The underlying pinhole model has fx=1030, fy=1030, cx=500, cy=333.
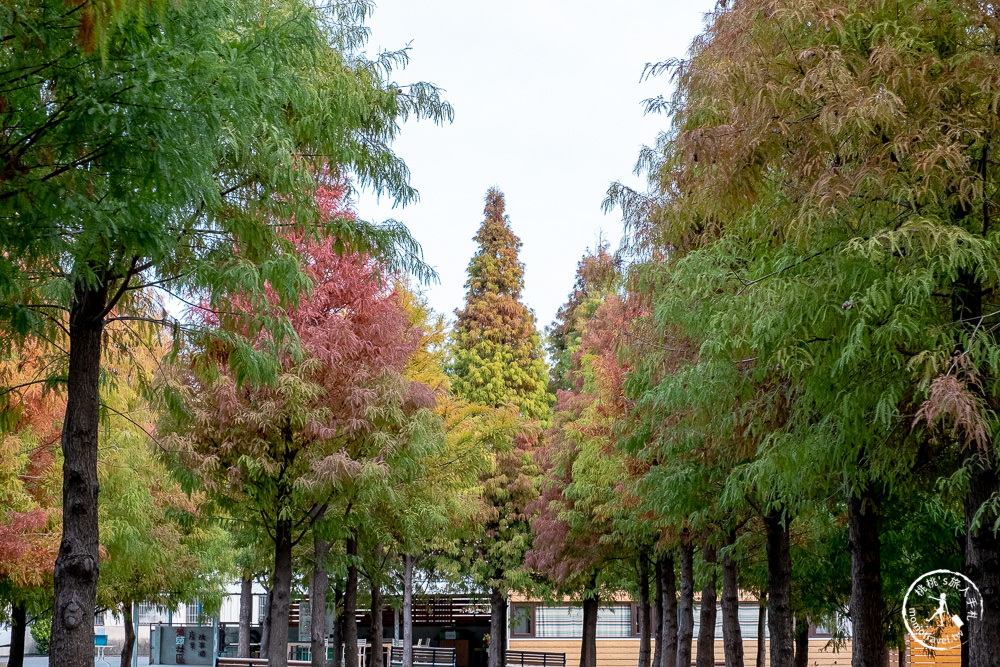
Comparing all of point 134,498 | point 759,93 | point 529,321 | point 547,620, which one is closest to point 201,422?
point 134,498

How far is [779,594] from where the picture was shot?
15688 mm

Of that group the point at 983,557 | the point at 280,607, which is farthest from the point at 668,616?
the point at 983,557

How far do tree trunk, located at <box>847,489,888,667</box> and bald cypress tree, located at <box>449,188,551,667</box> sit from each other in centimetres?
2069

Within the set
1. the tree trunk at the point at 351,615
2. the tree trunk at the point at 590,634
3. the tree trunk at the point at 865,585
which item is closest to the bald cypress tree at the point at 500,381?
the tree trunk at the point at 590,634

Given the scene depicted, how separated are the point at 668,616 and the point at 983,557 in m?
16.0

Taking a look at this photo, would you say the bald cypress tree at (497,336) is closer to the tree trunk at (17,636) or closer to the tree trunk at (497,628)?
the tree trunk at (497,628)

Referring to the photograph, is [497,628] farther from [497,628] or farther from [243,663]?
[243,663]

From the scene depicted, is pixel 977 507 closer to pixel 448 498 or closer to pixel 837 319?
pixel 837 319

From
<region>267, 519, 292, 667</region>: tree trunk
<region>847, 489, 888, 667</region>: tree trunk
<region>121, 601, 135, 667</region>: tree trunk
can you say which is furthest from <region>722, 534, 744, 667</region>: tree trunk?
<region>121, 601, 135, 667</region>: tree trunk

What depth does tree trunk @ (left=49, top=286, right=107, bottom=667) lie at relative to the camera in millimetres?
8844

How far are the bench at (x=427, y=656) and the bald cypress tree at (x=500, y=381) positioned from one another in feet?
4.94

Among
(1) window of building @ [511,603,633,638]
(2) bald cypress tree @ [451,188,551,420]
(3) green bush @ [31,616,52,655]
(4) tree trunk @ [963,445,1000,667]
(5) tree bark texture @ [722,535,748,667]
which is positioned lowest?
(3) green bush @ [31,616,52,655]

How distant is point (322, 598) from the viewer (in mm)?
21766

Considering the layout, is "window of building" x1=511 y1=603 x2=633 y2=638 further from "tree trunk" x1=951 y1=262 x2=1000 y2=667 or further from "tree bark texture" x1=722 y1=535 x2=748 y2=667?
"tree trunk" x1=951 y1=262 x2=1000 y2=667
